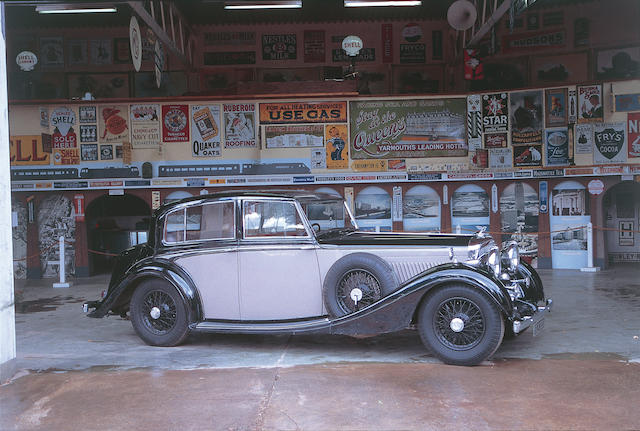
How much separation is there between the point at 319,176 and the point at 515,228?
14.7ft

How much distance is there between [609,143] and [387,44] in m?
7.19

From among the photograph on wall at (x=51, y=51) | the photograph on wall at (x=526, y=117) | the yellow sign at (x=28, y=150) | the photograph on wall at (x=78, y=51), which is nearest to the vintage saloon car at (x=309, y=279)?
the photograph on wall at (x=526, y=117)

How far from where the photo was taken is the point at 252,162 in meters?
12.6

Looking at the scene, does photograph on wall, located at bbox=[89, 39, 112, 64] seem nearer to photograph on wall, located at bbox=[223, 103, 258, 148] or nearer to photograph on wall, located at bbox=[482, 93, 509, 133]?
photograph on wall, located at bbox=[223, 103, 258, 148]

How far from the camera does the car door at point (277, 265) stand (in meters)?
5.53

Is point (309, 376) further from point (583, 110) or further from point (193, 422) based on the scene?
point (583, 110)

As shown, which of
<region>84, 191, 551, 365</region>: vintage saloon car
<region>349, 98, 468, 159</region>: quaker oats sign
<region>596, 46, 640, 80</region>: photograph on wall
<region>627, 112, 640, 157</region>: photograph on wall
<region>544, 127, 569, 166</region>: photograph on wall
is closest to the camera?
<region>84, 191, 551, 365</region>: vintage saloon car

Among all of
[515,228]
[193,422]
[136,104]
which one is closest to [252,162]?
[136,104]

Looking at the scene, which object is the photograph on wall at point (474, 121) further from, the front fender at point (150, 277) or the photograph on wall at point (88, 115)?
the photograph on wall at point (88, 115)

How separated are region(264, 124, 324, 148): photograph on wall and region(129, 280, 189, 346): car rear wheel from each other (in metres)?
7.02

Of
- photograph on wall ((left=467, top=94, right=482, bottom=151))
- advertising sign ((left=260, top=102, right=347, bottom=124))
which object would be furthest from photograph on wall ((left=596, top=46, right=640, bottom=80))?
advertising sign ((left=260, top=102, right=347, bottom=124))

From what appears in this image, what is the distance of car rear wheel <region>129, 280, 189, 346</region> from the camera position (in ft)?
19.1

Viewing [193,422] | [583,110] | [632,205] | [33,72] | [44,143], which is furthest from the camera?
[33,72]

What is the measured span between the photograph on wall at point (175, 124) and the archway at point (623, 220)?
9982mm
